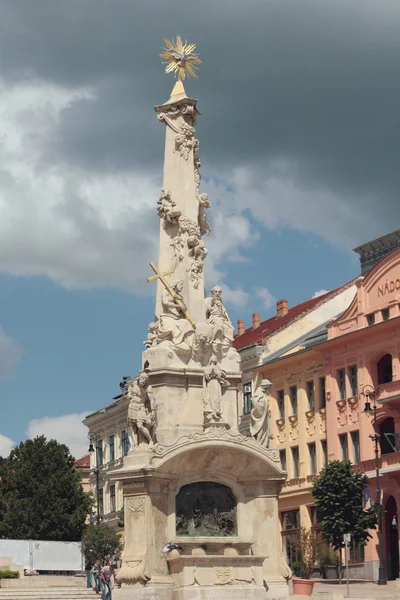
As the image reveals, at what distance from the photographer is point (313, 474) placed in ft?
187

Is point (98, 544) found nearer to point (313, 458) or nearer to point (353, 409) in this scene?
point (313, 458)

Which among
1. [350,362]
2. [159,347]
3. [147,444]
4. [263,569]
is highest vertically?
[350,362]

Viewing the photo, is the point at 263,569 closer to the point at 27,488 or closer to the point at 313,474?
the point at 313,474

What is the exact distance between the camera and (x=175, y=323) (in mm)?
28281

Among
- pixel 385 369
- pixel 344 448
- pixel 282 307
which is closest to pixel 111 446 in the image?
pixel 282 307

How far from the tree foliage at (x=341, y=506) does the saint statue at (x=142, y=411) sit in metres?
21.4

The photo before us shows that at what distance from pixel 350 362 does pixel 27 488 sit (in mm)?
17917

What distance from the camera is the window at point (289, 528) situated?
56.1 m

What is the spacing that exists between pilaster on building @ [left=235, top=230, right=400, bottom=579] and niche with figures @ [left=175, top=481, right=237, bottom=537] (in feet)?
76.5

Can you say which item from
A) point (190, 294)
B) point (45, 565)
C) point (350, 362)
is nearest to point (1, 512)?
point (45, 565)

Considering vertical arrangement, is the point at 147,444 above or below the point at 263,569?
above

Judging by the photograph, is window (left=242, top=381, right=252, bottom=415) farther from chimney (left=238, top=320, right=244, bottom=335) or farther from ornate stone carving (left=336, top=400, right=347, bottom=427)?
chimney (left=238, top=320, right=244, bottom=335)

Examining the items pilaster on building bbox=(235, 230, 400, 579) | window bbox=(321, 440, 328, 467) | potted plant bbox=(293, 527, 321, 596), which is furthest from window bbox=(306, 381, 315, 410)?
potted plant bbox=(293, 527, 321, 596)

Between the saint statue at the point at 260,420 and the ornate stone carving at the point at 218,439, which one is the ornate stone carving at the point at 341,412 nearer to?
the saint statue at the point at 260,420
